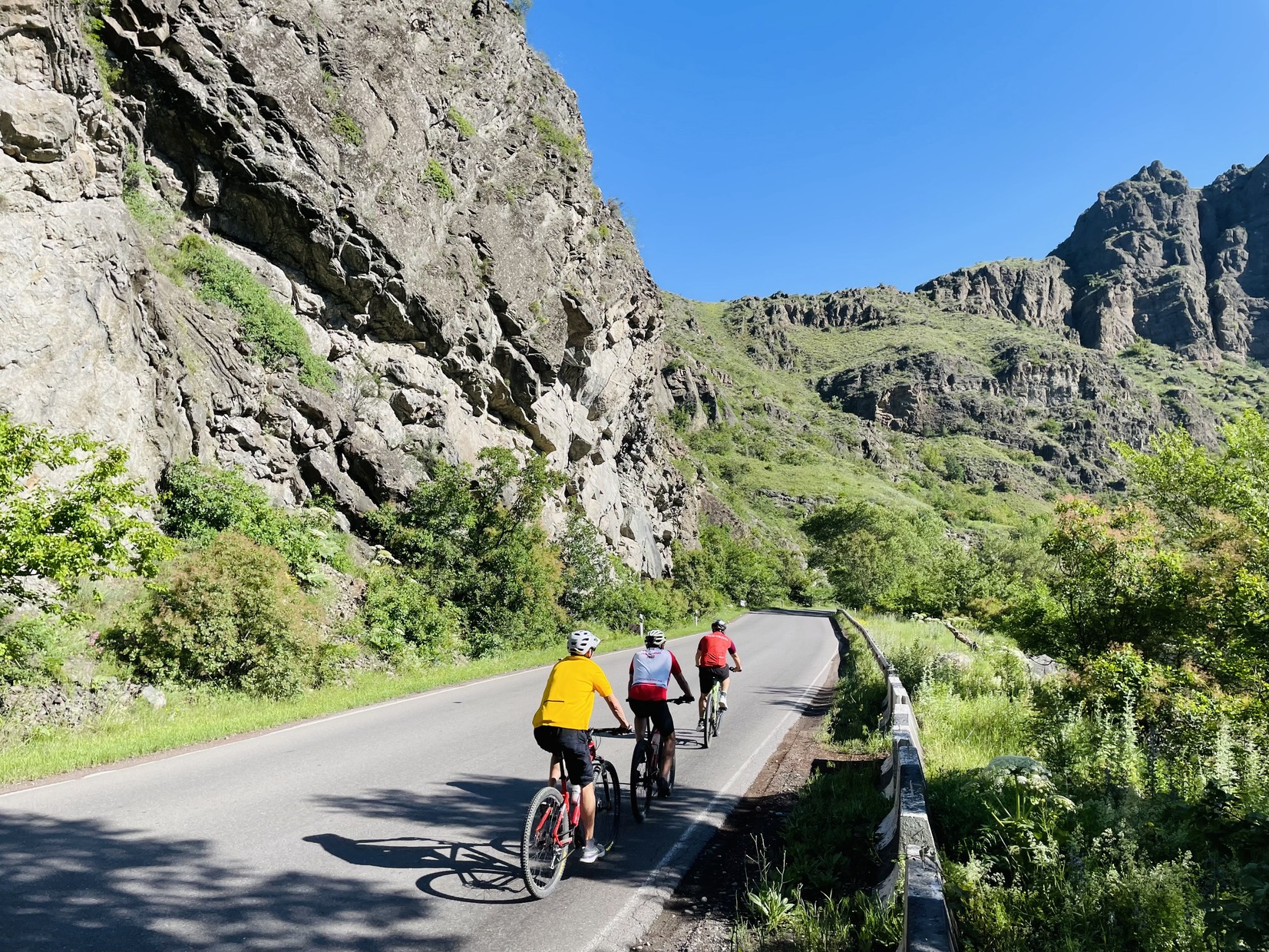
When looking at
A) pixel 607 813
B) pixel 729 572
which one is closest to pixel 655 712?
pixel 607 813

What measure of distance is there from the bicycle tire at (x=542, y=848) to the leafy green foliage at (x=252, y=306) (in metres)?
18.0

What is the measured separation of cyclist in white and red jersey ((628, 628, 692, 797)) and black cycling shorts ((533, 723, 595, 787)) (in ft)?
5.78

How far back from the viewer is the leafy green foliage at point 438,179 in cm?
2586

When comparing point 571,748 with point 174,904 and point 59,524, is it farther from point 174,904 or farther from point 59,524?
point 59,524

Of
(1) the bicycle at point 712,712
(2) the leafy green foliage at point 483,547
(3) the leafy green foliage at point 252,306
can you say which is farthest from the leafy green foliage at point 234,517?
(1) the bicycle at point 712,712

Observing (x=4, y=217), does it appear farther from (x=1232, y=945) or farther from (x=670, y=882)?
(x=1232, y=945)

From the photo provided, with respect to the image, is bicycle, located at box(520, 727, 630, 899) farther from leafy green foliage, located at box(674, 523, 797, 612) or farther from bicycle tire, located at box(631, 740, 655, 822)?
leafy green foliage, located at box(674, 523, 797, 612)

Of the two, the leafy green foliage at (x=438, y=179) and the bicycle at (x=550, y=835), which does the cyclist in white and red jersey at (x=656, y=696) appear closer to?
Answer: the bicycle at (x=550, y=835)

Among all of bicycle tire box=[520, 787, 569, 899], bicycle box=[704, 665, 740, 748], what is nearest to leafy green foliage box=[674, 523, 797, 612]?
bicycle box=[704, 665, 740, 748]

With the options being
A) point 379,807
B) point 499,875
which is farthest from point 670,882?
point 379,807

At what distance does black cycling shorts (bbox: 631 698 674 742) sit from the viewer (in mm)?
7152

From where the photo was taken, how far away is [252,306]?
63.7ft

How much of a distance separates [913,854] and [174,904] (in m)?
4.60

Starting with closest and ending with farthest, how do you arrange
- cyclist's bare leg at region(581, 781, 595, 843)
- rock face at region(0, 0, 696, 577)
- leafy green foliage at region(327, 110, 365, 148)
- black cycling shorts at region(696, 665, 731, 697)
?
cyclist's bare leg at region(581, 781, 595, 843) → black cycling shorts at region(696, 665, 731, 697) → rock face at region(0, 0, 696, 577) → leafy green foliage at region(327, 110, 365, 148)
